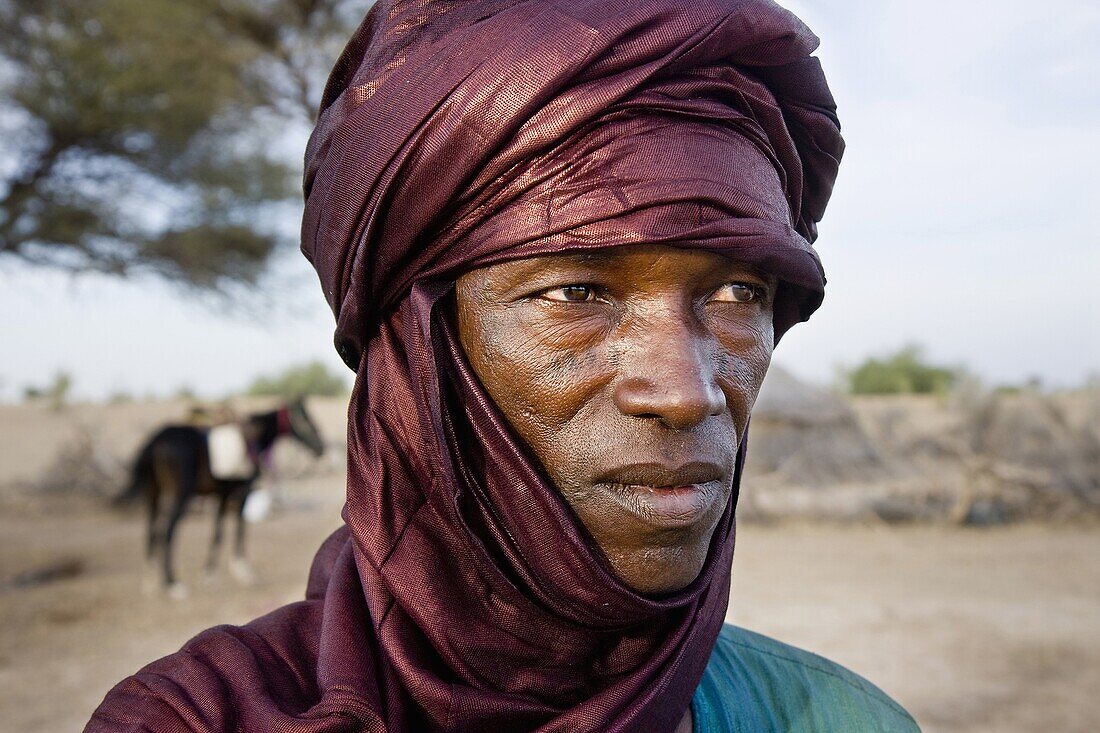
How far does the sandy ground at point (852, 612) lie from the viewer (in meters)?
5.83

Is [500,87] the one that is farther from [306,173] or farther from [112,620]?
[112,620]

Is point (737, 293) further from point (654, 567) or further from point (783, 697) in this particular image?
point (783, 697)

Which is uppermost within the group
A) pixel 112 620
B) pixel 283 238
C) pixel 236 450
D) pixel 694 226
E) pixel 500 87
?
pixel 283 238

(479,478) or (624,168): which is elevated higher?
(624,168)

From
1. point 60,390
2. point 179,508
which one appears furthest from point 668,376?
point 60,390

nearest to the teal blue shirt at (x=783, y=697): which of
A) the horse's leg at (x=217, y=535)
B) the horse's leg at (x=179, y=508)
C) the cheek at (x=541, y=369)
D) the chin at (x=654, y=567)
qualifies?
the chin at (x=654, y=567)

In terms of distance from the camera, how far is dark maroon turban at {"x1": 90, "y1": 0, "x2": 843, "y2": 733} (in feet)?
3.61

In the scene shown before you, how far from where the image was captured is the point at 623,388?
1.07 meters

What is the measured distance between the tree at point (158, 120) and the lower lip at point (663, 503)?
33.9 ft

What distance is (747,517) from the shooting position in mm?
12164

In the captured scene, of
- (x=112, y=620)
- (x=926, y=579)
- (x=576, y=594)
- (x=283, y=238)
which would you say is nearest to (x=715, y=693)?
(x=576, y=594)

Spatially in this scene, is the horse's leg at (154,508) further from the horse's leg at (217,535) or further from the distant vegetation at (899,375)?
the distant vegetation at (899,375)

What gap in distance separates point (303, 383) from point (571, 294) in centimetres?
3149

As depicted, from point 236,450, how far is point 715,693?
8557mm
